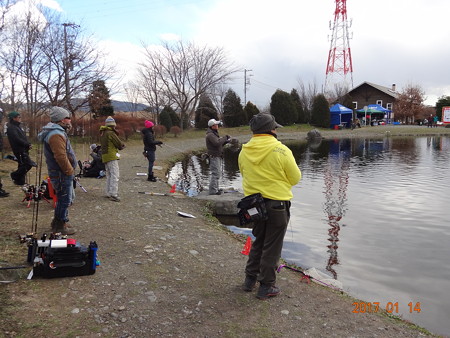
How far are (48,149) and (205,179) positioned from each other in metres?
9.11

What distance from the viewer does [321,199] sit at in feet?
35.1

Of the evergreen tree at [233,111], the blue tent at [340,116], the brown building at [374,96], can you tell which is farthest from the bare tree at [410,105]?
the evergreen tree at [233,111]

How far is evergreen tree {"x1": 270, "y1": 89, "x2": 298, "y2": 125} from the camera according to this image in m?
48.0

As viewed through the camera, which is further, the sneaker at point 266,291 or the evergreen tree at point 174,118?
the evergreen tree at point 174,118

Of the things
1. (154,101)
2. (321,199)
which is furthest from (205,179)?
(154,101)

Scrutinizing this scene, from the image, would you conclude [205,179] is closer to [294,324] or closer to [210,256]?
[210,256]

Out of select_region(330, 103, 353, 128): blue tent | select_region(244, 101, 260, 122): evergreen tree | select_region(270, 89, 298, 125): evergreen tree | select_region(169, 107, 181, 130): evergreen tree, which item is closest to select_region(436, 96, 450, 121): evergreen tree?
select_region(330, 103, 353, 128): blue tent

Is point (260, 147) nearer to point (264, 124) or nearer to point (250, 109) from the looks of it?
point (264, 124)

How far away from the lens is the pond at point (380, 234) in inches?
197

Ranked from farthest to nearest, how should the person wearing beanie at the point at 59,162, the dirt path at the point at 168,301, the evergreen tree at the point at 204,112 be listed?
the evergreen tree at the point at 204,112 < the person wearing beanie at the point at 59,162 < the dirt path at the point at 168,301

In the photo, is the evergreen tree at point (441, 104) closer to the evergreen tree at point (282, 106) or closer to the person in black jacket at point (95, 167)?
the evergreen tree at point (282, 106)

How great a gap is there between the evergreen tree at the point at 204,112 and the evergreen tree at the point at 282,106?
31.3 ft

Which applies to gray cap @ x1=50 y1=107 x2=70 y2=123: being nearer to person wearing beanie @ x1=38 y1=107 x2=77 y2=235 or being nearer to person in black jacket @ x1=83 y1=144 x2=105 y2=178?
person wearing beanie @ x1=38 y1=107 x2=77 y2=235

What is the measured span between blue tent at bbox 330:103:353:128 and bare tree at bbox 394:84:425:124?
20.1 metres
